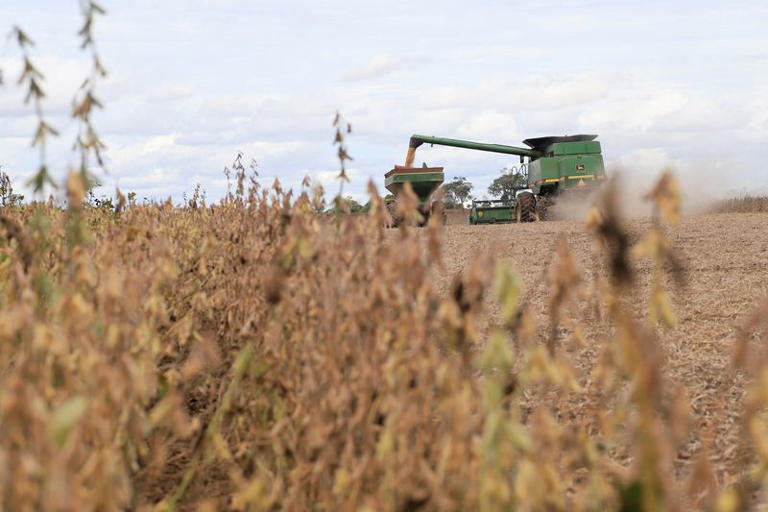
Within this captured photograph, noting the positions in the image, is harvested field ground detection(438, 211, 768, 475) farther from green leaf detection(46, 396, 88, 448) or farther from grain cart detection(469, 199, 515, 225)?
grain cart detection(469, 199, 515, 225)

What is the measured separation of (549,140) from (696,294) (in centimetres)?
1701

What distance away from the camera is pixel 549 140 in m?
23.8

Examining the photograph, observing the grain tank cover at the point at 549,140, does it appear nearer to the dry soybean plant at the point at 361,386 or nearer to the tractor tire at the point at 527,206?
the tractor tire at the point at 527,206

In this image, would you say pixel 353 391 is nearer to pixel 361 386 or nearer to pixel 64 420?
pixel 361 386

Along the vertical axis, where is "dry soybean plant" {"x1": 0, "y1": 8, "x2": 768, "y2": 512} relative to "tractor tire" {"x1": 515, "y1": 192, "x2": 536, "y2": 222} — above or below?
below

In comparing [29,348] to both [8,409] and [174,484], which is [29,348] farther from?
[174,484]

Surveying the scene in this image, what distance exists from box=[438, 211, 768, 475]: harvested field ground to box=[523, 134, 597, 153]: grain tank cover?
9740mm

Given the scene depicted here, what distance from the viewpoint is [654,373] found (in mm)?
1283

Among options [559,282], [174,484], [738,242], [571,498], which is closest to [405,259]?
[559,282]

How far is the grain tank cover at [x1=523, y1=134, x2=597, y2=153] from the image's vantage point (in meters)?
23.6

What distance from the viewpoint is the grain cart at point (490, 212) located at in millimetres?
22562

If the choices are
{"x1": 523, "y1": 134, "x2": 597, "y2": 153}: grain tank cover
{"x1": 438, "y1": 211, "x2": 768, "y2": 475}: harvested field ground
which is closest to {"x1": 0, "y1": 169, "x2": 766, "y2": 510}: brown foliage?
{"x1": 438, "y1": 211, "x2": 768, "y2": 475}: harvested field ground

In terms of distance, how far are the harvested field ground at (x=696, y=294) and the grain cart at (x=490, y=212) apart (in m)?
8.45

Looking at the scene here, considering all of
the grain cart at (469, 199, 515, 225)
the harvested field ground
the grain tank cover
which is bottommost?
the harvested field ground
